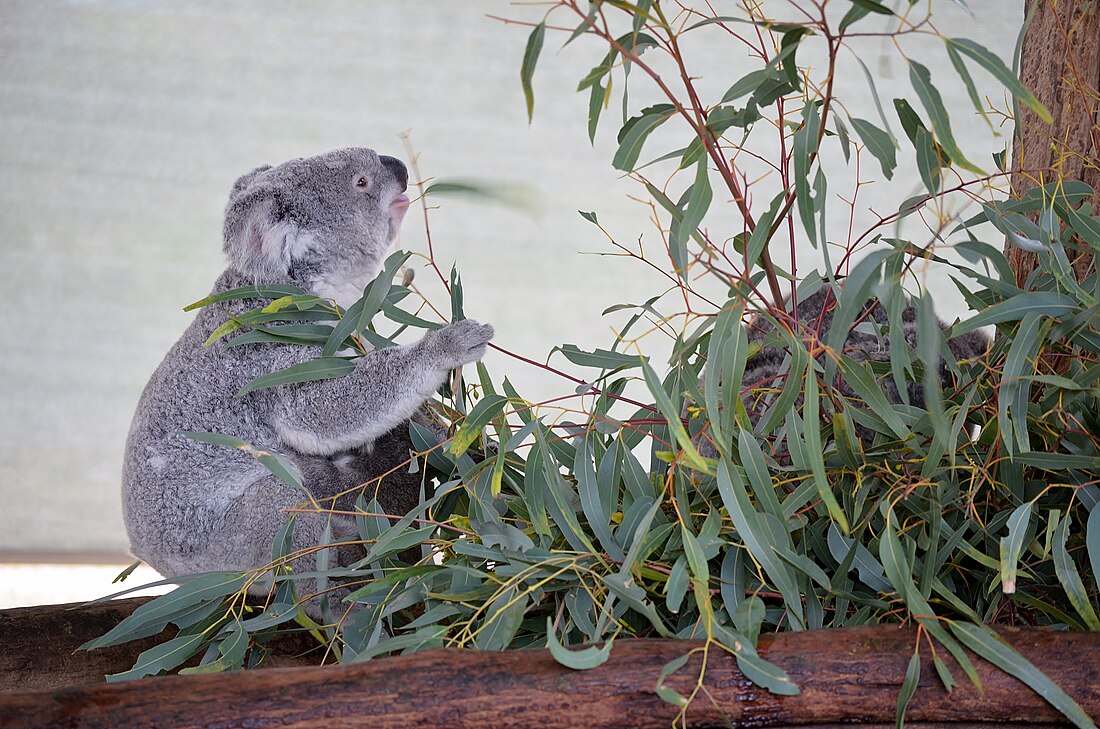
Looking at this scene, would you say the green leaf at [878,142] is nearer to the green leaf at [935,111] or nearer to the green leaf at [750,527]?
the green leaf at [935,111]

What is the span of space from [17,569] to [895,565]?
3.36 meters

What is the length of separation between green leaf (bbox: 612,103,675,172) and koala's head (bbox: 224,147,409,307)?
0.59 metres

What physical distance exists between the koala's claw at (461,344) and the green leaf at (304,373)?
0.13m

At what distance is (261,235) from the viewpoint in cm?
135

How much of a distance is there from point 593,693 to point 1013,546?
408 millimetres

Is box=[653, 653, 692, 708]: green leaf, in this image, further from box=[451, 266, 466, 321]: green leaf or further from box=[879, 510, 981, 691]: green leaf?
box=[451, 266, 466, 321]: green leaf

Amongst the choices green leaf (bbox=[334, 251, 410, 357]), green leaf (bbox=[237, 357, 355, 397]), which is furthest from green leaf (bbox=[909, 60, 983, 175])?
green leaf (bbox=[237, 357, 355, 397])

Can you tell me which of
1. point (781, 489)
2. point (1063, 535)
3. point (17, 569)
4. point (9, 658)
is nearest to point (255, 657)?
point (9, 658)

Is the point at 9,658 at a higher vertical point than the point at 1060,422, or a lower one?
lower

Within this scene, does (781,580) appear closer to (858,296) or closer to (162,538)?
(858,296)

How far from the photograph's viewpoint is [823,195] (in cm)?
94

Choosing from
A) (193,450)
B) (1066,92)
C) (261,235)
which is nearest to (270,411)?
(193,450)

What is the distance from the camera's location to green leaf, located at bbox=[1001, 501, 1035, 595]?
2.70ft

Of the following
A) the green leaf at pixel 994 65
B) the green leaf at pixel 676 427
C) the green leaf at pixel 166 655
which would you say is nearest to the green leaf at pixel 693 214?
the green leaf at pixel 676 427
